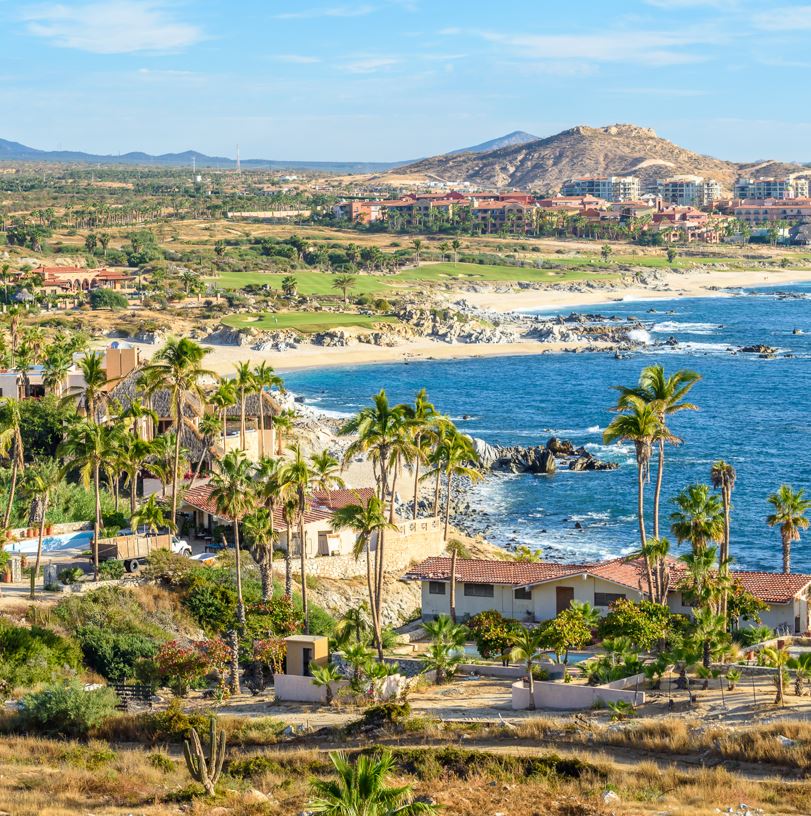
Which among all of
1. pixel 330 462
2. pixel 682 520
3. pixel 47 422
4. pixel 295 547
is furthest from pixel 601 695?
pixel 47 422

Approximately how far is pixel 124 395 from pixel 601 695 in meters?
39.3

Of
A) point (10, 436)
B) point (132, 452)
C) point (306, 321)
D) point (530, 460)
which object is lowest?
point (530, 460)

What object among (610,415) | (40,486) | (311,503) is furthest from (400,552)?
(610,415)

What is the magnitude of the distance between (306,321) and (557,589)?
99753 millimetres

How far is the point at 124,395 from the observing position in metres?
67.6

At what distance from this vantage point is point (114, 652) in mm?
38438

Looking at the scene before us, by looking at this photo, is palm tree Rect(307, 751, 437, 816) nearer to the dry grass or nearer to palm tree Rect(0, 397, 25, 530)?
the dry grass

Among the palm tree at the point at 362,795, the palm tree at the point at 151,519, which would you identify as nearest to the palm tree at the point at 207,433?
the palm tree at the point at 151,519

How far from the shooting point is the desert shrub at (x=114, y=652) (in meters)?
38.1

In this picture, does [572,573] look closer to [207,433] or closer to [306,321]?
[207,433]

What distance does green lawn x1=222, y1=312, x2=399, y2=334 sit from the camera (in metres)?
138

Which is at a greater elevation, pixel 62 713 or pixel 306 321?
pixel 306 321

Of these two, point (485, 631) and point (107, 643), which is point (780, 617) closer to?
point (485, 631)

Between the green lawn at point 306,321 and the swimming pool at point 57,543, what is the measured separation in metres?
83.8
